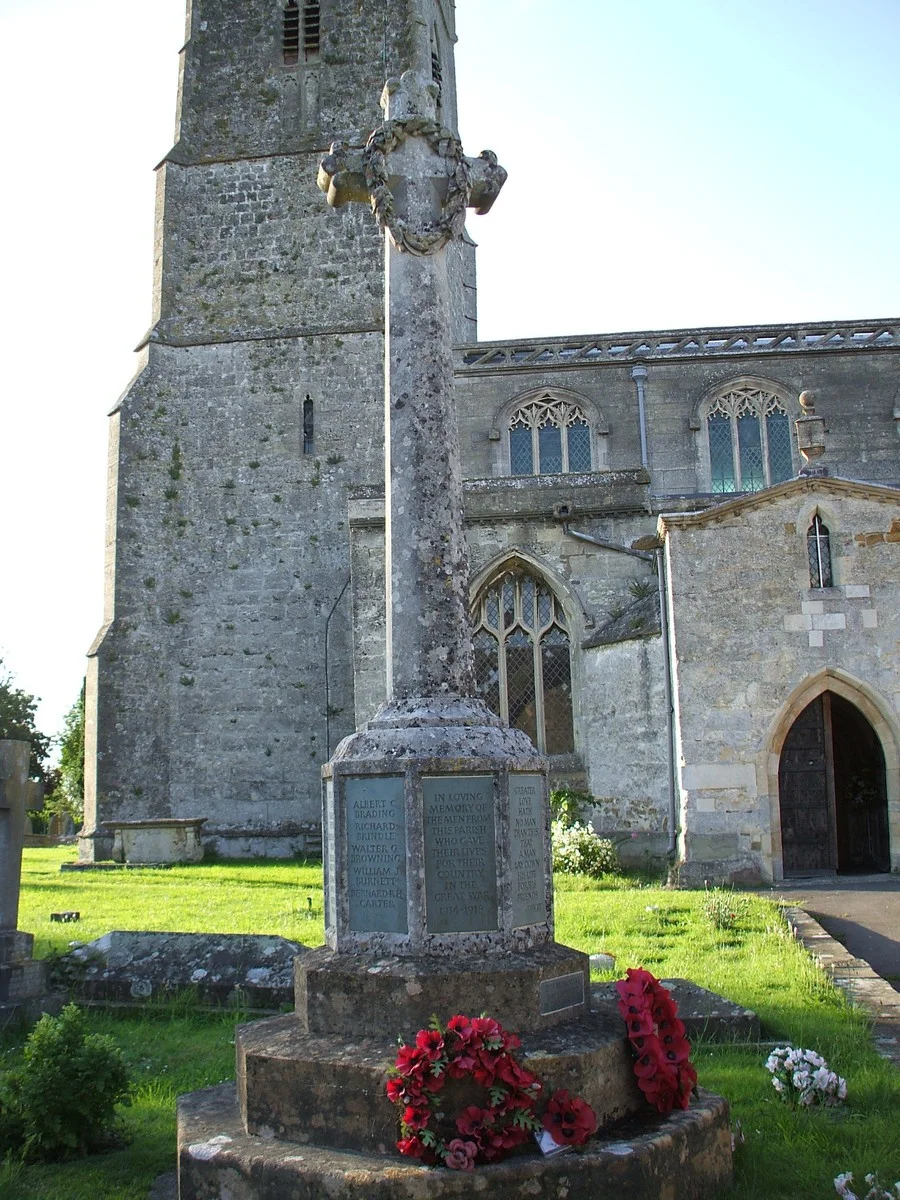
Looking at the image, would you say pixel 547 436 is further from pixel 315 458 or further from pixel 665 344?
pixel 315 458

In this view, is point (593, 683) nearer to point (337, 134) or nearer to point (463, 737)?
point (463, 737)

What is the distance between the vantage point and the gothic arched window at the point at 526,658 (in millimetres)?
17938

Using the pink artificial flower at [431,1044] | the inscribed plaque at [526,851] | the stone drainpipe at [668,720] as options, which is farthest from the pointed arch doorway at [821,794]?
the pink artificial flower at [431,1044]

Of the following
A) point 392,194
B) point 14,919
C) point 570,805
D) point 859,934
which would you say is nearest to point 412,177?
point 392,194

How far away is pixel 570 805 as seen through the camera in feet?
52.5

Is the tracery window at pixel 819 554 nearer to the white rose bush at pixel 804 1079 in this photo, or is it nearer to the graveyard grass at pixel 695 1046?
the graveyard grass at pixel 695 1046

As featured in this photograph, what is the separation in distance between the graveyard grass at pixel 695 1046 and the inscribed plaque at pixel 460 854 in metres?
0.51

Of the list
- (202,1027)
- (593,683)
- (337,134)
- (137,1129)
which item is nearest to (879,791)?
(593,683)

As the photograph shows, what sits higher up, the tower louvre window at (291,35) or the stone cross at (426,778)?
the tower louvre window at (291,35)

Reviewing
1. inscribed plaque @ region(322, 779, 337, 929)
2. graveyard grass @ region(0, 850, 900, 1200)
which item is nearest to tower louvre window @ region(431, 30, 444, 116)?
graveyard grass @ region(0, 850, 900, 1200)

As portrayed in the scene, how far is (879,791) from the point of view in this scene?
14.5m

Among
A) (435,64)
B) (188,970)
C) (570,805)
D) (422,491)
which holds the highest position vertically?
(435,64)

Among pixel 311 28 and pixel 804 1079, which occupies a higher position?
pixel 311 28

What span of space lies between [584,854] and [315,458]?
11.9 m
